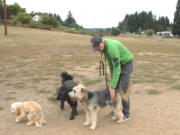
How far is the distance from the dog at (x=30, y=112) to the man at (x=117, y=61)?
1985 millimetres

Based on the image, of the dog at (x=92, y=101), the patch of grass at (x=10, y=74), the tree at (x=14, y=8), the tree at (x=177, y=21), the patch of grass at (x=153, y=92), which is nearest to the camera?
the dog at (x=92, y=101)

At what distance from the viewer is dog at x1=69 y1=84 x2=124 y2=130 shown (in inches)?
186

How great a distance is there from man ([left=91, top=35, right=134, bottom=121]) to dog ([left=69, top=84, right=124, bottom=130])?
9.9 inches

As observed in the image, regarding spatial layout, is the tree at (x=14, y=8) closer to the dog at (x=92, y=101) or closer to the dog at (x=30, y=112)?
the dog at (x=30, y=112)

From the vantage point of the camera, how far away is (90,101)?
192 inches

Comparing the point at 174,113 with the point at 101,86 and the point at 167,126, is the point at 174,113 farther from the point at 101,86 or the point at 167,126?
the point at 101,86

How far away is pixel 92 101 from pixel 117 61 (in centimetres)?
120

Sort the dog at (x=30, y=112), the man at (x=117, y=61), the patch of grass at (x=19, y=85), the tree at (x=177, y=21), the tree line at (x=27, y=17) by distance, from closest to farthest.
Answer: the man at (x=117, y=61) < the dog at (x=30, y=112) < the patch of grass at (x=19, y=85) < the tree line at (x=27, y=17) < the tree at (x=177, y=21)

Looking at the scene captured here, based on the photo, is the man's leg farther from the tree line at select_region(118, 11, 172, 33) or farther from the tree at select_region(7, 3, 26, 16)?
the tree line at select_region(118, 11, 172, 33)

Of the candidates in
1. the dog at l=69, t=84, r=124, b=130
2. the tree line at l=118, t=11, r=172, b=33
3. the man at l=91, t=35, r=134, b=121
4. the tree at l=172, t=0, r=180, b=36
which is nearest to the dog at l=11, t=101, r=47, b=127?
the dog at l=69, t=84, r=124, b=130

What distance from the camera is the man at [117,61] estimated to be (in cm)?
440

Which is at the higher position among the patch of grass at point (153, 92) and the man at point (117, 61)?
the man at point (117, 61)

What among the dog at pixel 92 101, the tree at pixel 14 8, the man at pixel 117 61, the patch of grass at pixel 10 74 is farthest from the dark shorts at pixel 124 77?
the tree at pixel 14 8

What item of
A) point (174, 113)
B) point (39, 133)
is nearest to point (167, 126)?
point (174, 113)
